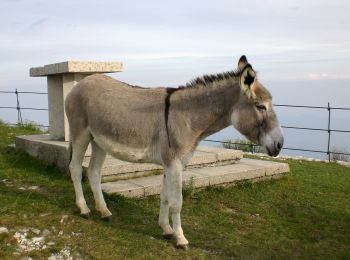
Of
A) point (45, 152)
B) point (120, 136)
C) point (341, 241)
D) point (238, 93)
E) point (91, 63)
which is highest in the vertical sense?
point (91, 63)

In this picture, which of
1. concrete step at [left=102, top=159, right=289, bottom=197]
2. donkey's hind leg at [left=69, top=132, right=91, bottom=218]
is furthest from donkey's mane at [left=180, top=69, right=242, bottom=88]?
concrete step at [left=102, top=159, right=289, bottom=197]

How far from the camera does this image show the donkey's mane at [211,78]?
4863 millimetres

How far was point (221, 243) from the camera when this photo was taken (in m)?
5.20

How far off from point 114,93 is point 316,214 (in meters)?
3.55

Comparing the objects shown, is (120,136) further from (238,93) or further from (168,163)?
(238,93)

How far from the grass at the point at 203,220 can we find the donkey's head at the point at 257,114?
1395 mm

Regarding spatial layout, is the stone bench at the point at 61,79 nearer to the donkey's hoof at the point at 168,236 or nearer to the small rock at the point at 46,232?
the small rock at the point at 46,232

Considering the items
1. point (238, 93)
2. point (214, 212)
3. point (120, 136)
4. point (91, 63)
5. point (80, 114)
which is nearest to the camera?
point (238, 93)

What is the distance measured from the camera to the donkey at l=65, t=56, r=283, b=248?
15.1ft

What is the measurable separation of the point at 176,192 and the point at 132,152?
704 millimetres

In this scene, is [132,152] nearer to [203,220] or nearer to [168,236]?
[168,236]

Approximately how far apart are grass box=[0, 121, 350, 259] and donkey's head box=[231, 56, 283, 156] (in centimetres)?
139

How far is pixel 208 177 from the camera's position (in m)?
7.17

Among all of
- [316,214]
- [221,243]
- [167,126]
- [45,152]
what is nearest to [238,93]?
[167,126]
